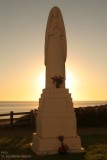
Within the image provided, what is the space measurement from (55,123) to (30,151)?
1.53 m

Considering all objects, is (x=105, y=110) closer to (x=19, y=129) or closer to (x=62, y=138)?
(x=19, y=129)

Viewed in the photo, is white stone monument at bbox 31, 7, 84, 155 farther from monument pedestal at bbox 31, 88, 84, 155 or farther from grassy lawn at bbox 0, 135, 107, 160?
grassy lawn at bbox 0, 135, 107, 160

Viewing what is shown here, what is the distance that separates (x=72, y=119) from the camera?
12.2m

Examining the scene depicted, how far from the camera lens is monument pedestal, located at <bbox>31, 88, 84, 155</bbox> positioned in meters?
11.8

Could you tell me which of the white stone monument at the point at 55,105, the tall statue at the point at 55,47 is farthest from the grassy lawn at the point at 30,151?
the tall statue at the point at 55,47

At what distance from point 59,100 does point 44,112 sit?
0.81 metres

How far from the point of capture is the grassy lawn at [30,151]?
10750mm

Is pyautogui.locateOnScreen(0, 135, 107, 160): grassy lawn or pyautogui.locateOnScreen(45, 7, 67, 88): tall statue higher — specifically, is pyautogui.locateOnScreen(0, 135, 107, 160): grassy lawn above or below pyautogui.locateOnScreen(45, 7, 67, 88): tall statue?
below

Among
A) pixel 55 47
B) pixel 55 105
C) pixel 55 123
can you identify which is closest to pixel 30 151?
pixel 55 123

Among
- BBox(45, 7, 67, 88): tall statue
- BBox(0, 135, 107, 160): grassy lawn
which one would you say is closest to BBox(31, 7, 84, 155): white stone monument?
BBox(45, 7, 67, 88): tall statue

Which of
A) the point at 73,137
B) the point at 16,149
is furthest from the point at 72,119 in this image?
the point at 16,149

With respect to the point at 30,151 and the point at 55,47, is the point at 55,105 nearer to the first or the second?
the point at 30,151

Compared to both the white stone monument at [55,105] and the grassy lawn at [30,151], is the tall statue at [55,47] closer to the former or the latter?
the white stone monument at [55,105]

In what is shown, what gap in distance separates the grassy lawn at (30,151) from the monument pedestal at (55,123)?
519mm
